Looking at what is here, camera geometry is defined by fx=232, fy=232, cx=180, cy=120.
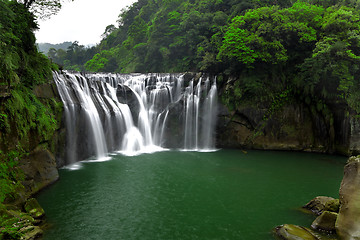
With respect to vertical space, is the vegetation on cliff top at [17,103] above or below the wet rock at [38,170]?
above

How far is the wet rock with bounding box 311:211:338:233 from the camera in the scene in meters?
7.20

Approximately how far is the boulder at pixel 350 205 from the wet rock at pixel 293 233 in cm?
87

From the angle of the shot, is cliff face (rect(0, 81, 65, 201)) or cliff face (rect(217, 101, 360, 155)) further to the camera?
cliff face (rect(217, 101, 360, 155))

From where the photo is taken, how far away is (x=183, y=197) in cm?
1041

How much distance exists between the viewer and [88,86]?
60.1 feet

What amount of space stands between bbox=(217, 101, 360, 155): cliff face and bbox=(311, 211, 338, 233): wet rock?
1321cm

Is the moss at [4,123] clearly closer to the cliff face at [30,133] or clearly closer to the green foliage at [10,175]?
the cliff face at [30,133]

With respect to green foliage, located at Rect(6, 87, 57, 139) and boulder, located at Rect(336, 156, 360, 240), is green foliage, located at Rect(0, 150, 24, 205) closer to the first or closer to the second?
green foliage, located at Rect(6, 87, 57, 139)

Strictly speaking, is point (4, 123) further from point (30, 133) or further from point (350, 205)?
point (350, 205)

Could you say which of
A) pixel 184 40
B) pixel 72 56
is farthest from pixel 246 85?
pixel 72 56

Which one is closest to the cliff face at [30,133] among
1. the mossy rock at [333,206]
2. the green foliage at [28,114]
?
the green foliage at [28,114]

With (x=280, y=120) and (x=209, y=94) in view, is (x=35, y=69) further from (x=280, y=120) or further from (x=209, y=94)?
(x=280, y=120)

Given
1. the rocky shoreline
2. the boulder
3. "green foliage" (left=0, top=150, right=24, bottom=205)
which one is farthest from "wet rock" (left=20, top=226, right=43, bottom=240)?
the boulder

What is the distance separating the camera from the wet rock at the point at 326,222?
720cm
